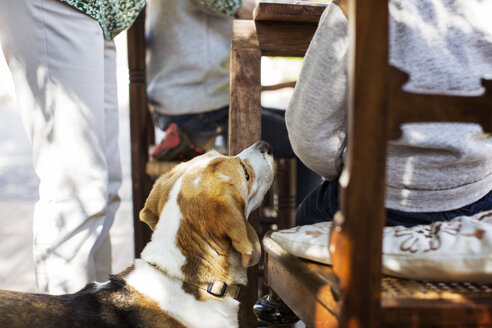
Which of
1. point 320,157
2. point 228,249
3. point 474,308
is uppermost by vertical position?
point 320,157

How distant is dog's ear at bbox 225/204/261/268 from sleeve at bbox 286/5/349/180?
0.30 m

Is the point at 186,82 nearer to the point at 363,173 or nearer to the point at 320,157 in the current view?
the point at 320,157

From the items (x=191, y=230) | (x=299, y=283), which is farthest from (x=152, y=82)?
(x=299, y=283)

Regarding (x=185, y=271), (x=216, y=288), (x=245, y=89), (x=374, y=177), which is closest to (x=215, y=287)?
(x=216, y=288)

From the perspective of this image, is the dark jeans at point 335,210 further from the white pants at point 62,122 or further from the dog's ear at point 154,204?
the white pants at point 62,122

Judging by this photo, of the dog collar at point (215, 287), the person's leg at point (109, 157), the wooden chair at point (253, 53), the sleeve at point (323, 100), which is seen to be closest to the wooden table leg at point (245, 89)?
the wooden chair at point (253, 53)

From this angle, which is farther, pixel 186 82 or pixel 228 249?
pixel 186 82

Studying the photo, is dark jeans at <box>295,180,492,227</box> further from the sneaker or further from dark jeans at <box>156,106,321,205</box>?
the sneaker

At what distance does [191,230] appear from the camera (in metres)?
1.81

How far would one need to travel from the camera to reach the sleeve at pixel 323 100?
137cm

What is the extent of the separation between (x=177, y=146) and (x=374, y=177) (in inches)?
74.8

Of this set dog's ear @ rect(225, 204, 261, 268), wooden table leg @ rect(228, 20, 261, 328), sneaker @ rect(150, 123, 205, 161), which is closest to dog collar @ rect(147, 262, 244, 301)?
dog's ear @ rect(225, 204, 261, 268)

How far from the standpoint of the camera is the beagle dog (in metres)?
1.76

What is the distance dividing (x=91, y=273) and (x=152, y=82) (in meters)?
1.13
